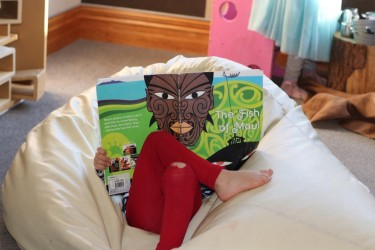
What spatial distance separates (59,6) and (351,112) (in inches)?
67.3

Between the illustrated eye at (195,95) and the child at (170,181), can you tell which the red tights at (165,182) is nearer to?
the child at (170,181)

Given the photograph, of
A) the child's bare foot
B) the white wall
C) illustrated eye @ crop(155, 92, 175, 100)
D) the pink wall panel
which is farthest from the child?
the white wall

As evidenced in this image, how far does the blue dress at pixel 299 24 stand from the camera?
2.94 m

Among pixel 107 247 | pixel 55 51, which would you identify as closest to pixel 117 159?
pixel 107 247

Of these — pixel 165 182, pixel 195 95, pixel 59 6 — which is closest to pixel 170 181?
pixel 165 182

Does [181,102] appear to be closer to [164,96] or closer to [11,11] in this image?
[164,96]

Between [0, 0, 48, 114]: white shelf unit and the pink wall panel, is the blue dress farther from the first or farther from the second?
[0, 0, 48, 114]: white shelf unit

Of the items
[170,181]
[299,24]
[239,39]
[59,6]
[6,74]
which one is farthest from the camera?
[59,6]

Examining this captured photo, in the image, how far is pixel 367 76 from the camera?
9.60 ft

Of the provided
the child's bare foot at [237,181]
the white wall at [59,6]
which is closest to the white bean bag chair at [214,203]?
the child's bare foot at [237,181]

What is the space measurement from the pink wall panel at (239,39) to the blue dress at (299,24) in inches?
3.0

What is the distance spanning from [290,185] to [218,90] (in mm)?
341

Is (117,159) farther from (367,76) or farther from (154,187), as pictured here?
(367,76)

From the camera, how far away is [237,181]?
1558 millimetres
